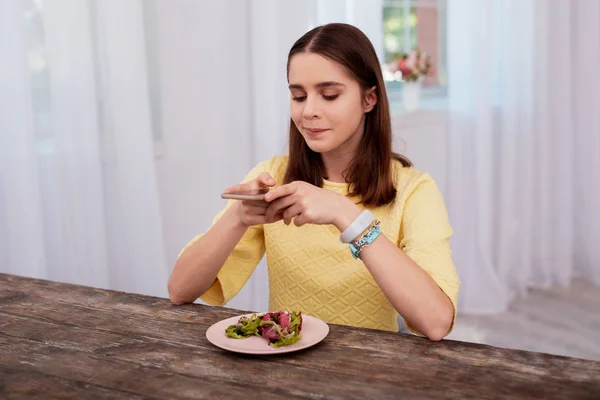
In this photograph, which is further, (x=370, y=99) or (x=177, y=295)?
(x=370, y=99)

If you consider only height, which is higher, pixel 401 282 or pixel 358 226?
pixel 358 226

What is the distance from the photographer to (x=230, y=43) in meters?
3.48

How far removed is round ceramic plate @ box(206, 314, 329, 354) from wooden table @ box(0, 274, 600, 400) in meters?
0.02

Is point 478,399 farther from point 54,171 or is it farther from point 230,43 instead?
point 230,43

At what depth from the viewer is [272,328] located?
Answer: 145cm

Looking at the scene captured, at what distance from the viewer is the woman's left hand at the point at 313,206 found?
1.63 metres

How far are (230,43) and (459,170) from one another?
5.02ft

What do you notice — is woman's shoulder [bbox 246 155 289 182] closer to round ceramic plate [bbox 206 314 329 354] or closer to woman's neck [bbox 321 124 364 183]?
woman's neck [bbox 321 124 364 183]

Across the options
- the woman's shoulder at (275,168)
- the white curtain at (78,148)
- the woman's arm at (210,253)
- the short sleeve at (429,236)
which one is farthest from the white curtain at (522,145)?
the woman's arm at (210,253)

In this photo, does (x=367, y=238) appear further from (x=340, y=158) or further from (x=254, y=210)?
(x=340, y=158)

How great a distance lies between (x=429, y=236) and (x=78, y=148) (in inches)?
62.1

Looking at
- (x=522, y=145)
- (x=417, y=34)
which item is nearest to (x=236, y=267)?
(x=522, y=145)

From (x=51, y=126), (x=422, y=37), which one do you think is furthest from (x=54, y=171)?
(x=422, y=37)

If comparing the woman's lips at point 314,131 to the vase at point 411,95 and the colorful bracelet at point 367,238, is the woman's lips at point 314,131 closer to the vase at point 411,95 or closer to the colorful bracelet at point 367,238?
the colorful bracelet at point 367,238
